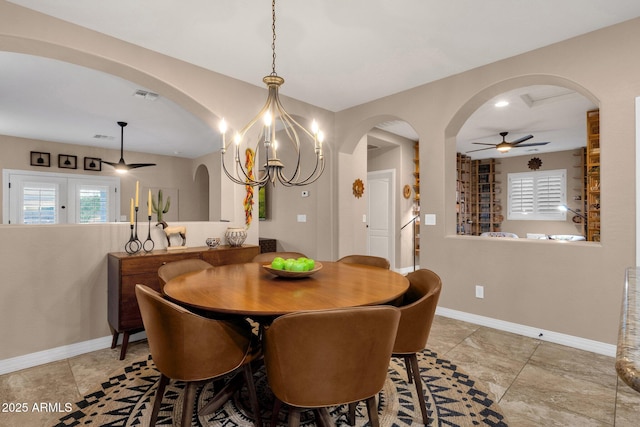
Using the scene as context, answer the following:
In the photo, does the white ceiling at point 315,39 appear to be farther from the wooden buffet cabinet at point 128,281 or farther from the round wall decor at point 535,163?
the round wall decor at point 535,163

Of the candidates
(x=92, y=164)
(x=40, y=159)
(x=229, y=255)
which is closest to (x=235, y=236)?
(x=229, y=255)

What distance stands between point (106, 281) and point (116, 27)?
2.06 m

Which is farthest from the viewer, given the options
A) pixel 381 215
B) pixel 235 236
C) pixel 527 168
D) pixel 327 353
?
pixel 527 168

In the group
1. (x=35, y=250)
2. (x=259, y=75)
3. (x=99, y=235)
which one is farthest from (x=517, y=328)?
(x=35, y=250)

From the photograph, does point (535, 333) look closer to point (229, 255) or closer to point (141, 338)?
point (229, 255)

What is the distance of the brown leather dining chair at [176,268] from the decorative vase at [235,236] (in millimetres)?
791

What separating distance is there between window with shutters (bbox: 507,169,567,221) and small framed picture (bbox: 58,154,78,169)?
31.7 ft

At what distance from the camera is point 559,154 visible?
7.37 meters

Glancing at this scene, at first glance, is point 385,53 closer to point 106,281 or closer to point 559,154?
point 106,281

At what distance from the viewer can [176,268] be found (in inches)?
88.0

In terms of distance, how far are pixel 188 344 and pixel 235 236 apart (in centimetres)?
189

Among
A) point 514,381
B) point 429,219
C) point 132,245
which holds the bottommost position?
point 514,381

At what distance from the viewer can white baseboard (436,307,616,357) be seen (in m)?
2.61

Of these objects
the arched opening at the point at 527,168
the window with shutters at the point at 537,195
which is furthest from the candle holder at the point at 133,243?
the window with shutters at the point at 537,195
